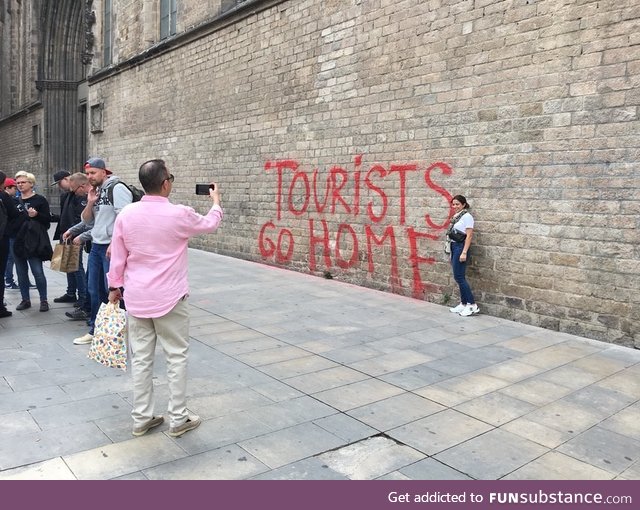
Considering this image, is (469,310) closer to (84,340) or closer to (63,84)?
(84,340)

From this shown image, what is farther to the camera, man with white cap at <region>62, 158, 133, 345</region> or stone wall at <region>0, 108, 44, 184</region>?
stone wall at <region>0, 108, 44, 184</region>

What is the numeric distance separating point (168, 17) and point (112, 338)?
537 inches

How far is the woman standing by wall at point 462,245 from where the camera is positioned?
6.79 meters

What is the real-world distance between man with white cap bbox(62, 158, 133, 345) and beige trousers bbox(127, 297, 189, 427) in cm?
187

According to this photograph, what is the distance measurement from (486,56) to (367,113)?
2220mm

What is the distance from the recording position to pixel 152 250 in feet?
10.6

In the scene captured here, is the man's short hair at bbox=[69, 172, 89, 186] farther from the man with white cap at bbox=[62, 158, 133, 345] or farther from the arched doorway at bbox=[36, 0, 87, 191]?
the arched doorway at bbox=[36, 0, 87, 191]

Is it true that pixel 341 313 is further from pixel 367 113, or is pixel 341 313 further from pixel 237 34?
pixel 237 34

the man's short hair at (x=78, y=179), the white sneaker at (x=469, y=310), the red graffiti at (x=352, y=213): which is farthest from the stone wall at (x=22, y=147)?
the white sneaker at (x=469, y=310)

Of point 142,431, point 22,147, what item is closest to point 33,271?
point 142,431

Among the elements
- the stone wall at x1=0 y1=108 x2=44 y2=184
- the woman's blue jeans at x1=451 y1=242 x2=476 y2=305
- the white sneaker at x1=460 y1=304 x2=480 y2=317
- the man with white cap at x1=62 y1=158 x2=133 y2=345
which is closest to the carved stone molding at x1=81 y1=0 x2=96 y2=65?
the stone wall at x1=0 y1=108 x2=44 y2=184

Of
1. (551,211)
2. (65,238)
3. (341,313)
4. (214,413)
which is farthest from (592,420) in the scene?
(65,238)

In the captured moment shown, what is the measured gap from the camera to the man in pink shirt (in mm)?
3229

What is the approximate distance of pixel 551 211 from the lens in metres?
6.27
